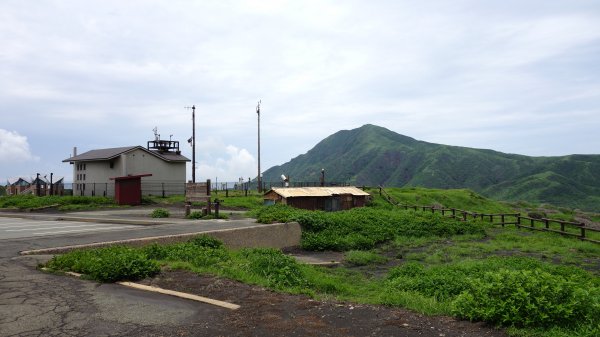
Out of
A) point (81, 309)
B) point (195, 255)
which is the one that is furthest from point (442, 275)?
point (81, 309)

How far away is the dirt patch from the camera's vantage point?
5.72 metres

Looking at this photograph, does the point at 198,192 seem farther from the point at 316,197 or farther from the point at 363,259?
the point at 363,259

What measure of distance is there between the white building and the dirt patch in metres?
36.4

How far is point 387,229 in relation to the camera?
80.8 ft

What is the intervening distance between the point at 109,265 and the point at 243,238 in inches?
358

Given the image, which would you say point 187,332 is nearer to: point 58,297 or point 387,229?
point 58,297

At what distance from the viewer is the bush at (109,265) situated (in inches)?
334

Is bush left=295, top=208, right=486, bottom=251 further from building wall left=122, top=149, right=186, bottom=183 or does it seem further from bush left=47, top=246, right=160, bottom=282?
building wall left=122, top=149, right=186, bottom=183

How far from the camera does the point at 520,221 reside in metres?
31.8

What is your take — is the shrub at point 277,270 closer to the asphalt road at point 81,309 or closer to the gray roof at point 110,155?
the asphalt road at point 81,309

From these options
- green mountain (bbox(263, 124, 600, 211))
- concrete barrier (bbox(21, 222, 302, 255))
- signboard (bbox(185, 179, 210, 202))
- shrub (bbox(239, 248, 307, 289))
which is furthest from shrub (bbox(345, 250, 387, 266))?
green mountain (bbox(263, 124, 600, 211))

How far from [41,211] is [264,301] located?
90.8 feet

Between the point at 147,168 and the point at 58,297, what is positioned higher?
the point at 147,168

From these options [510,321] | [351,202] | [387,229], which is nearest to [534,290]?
[510,321]
